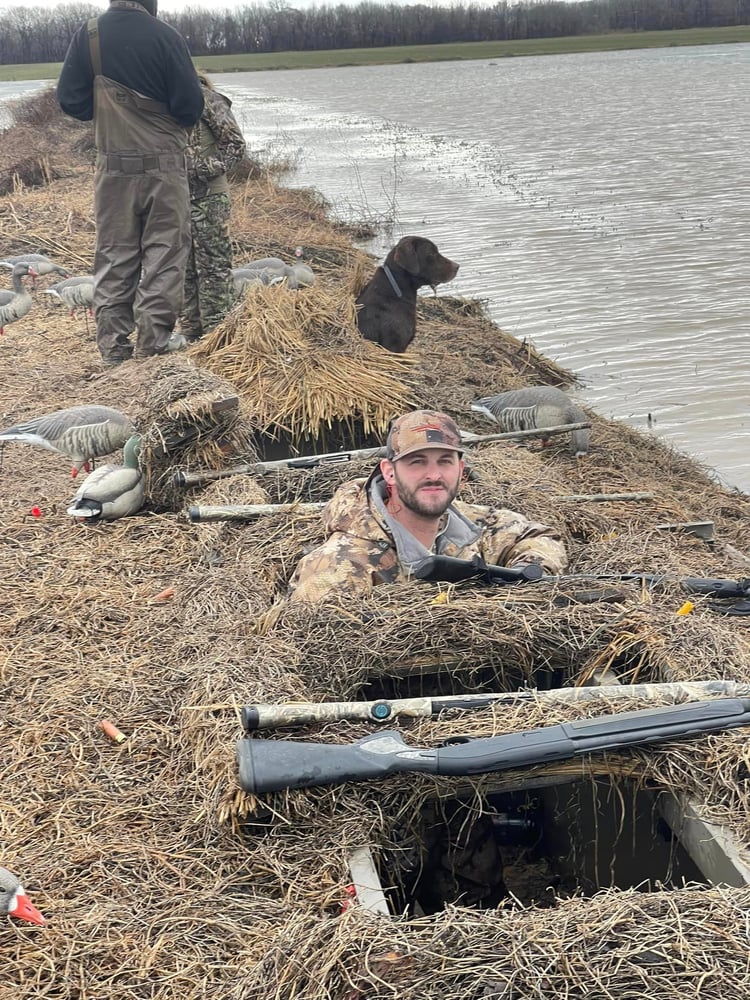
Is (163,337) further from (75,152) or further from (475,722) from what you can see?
(75,152)

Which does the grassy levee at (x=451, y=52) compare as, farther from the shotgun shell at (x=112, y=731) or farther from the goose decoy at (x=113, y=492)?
the shotgun shell at (x=112, y=731)

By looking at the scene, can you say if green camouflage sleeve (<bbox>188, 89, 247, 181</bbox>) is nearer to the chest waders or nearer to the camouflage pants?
the camouflage pants

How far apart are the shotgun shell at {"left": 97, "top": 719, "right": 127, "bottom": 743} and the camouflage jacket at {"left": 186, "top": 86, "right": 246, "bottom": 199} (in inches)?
233

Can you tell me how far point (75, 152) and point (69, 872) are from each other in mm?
20904

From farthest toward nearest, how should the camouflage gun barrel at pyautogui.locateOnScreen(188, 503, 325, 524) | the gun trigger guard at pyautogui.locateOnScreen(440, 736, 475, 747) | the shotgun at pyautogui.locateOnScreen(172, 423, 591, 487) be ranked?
the shotgun at pyautogui.locateOnScreen(172, 423, 591, 487)
the camouflage gun barrel at pyautogui.locateOnScreen(188, 503, 325, 524)
the gun trigger guard at pyautogui.locateOnScreen(440, 736, 475, 747)

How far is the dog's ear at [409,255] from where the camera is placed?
29.4ft

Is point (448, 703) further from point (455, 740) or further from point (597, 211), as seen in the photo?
point (597, 211)

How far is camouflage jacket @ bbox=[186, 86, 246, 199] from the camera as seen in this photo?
8.55m

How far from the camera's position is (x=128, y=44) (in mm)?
7098

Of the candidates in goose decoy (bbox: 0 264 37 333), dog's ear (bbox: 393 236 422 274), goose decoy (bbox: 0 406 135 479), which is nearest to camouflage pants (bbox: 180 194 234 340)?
dog's ear (bbox: 393 236 422 274)

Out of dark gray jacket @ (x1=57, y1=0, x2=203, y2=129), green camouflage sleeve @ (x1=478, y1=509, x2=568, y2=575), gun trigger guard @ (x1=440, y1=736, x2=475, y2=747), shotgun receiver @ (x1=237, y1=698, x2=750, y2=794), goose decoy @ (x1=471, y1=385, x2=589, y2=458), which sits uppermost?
dark gray jacket @ (x1=57, y1=0, x2=203, y2=129)

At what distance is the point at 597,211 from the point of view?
58.2ft

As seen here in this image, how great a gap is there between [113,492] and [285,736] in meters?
2.94

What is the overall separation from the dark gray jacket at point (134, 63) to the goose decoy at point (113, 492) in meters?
2.81
